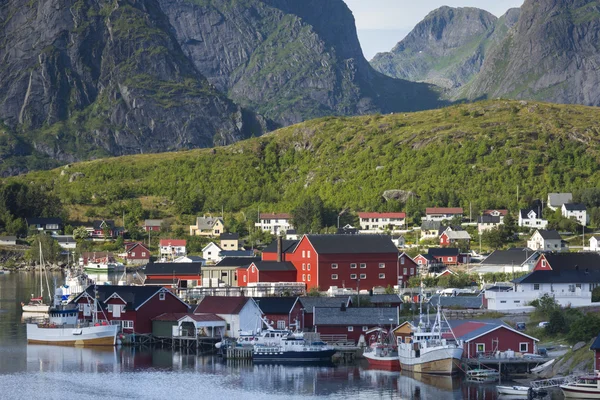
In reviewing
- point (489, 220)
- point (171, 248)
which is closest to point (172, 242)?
point (171, 248)

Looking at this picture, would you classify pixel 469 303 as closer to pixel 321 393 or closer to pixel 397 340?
pixel 397 340

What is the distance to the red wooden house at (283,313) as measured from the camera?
6950cm

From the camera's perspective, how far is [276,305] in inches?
2781

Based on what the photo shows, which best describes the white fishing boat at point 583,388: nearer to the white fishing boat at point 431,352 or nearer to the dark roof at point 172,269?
the white fishing boat at point 431,352

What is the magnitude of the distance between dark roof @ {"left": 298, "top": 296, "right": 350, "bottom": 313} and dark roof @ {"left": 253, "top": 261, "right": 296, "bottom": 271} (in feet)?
56.5

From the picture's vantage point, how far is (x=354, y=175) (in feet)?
542

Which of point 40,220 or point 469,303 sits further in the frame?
point 40,220

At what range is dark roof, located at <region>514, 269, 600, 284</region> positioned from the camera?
74.2m

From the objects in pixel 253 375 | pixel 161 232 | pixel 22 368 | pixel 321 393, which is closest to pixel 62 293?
pixel 22 368

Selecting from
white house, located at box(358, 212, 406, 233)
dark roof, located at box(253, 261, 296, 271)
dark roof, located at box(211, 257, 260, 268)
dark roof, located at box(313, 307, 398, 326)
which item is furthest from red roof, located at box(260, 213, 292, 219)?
dark roof, located at box(313, 307, 398, 326)

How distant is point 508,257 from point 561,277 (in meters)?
26.2

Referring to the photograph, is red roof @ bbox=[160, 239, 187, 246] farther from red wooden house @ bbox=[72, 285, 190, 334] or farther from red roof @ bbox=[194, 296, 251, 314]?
red roof @ bbox=[194, 296, 251, 314]

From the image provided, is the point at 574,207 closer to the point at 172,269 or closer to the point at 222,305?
the point at 172,269

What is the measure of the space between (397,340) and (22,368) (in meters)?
21.0
